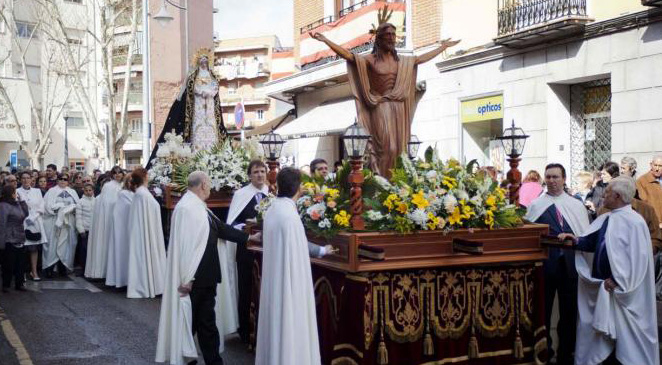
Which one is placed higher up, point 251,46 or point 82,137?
point 251,46

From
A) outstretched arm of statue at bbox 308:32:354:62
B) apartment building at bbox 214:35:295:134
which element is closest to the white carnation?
outstretched arm of statue at bbox 308:32:354:62

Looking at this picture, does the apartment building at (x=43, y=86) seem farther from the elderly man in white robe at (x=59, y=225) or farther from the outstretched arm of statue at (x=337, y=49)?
the outstretched arm of statue at (x=337, y=49)

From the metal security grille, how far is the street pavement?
8.22m

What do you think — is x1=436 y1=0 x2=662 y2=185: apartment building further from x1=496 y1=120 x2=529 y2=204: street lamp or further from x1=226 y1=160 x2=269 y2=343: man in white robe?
x1=226 y1=160 x2=269 y2=343: man in white robe

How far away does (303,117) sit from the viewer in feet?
78.8

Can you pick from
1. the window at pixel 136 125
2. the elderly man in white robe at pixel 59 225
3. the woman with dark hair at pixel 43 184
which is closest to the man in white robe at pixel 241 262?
the elderly man in white robe at pixel 59 225

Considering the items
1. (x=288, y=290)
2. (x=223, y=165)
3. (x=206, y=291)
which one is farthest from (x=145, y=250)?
(x=288, y=290)

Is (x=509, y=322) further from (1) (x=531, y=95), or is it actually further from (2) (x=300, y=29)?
(2) (x=300, y=29)

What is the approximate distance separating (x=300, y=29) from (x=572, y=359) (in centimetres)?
1895

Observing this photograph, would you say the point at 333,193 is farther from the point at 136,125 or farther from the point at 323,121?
the point at 136,125

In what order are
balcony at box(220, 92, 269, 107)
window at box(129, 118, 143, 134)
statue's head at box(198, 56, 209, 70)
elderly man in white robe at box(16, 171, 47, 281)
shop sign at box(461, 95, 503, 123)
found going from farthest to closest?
balcony at box(220, 92, 269, 107) → window at box(129, 118, 143, 134) → shop sign at box(461, 95, 503, 123) → statue's head at box(198, 56, 209, 70) → elderly man in white robe at box(16, 171, 47, 281)

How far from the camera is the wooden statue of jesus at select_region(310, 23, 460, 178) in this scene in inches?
318

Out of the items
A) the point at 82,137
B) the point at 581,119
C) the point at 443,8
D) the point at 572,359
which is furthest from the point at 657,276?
the point at 82,137

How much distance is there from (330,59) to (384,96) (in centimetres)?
1451
